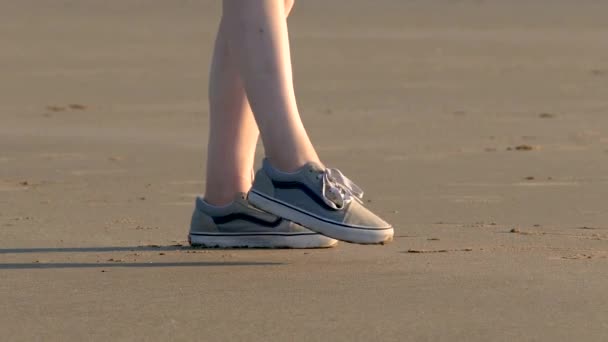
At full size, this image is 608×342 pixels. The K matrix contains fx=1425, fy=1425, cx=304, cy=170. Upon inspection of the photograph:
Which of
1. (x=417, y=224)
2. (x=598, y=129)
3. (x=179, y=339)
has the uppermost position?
(x=179, y=339)

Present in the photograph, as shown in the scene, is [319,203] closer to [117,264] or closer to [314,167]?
[314,167]

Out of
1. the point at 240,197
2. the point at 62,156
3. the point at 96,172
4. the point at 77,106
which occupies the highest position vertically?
the point at 240,197

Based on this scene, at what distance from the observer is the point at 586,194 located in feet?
14.4

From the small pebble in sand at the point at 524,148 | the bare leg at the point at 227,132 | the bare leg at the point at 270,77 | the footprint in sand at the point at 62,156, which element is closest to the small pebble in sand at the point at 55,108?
the footprint in sand at the point at 62,156

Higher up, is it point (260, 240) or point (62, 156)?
point (260, 240)

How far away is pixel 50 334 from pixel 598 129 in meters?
4.61

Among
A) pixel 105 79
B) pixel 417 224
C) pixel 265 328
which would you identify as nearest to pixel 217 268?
pixel 265 328

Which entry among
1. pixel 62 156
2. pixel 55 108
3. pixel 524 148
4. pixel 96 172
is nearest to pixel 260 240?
pixel 96 172

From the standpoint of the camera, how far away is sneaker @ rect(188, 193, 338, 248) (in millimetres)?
3348

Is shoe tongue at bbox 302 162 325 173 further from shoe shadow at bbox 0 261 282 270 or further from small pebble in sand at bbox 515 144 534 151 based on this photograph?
small pebble in sand at bbox 515 144 534 151

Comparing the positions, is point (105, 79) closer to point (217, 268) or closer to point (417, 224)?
point (417, 224)

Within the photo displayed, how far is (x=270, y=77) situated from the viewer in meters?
3.19

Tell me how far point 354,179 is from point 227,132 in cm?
153

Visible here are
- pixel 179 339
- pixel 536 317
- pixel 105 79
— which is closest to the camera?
pixel 179 339
